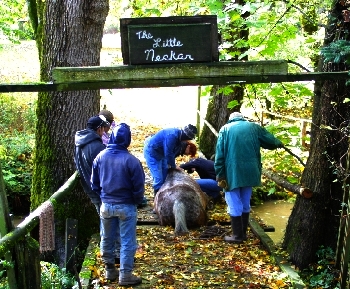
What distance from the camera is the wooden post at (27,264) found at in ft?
15.5

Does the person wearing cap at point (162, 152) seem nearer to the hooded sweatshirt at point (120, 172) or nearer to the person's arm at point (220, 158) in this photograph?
the person's arm at point (220, 158)

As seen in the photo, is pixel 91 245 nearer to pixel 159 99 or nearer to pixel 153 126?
pixel 153 126

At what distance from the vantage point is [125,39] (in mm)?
4273

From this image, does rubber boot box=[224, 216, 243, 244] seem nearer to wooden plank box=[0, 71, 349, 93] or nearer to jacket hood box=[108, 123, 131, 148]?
jacket hood box=[108, 123, 131, 148]

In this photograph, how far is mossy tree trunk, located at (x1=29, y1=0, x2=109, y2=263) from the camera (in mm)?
6840

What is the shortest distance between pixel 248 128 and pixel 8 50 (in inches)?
823

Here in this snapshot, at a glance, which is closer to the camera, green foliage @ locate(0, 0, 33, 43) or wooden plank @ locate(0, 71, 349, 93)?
wooden plank @ locate(0, 71, 349, 93)

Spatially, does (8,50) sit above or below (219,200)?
above

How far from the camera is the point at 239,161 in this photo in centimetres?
679

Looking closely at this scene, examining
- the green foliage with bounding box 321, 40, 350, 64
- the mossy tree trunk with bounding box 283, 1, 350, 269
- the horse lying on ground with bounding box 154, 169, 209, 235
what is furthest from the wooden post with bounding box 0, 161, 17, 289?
the mossy tree trunk with bounding box 283, 1, 350, 269

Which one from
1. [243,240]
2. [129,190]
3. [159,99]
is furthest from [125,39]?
[159,99]

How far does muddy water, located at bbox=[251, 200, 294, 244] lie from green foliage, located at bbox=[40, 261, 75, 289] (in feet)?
15.5

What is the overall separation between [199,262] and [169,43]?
318 centimetres

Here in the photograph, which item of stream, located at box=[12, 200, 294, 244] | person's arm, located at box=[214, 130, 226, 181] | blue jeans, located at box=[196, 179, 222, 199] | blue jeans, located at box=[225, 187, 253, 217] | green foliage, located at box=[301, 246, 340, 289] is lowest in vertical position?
stream, located at box=[12, 200, 294, 244]
